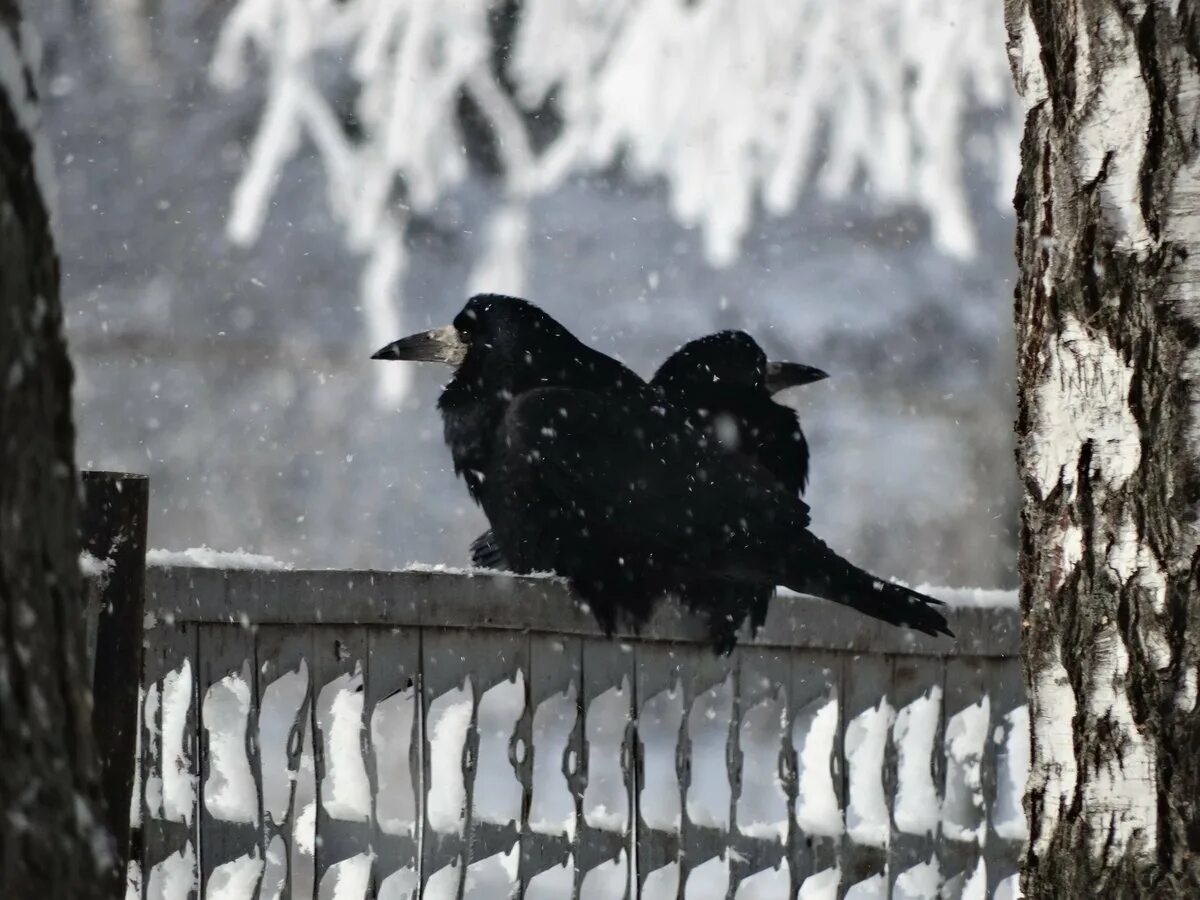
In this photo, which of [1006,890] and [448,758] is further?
[1006,890]

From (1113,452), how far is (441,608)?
1276 mm

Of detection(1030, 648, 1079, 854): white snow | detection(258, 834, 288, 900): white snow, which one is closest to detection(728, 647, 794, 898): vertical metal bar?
detection(258, 834, 288, 900): white snow

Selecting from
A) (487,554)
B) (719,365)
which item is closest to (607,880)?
(487,554)

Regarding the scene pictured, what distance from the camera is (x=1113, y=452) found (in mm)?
1356

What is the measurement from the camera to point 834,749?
2535mm

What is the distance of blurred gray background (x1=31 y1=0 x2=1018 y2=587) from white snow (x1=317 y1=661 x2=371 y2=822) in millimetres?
5113

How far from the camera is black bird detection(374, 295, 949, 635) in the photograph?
333cm

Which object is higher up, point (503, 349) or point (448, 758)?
point (503, 349)

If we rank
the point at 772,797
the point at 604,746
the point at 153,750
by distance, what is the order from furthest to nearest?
the point at 604,746, the point at 772,797, the point at 153,750

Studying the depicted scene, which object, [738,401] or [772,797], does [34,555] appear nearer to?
[772,797]

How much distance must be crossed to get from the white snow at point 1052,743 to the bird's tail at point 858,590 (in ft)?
3.94

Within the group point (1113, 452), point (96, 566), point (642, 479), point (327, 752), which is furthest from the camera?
point (642, 479)

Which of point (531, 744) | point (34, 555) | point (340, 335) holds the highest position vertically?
point (340, 335)

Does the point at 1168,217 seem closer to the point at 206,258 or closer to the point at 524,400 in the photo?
the point at 524,400
